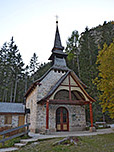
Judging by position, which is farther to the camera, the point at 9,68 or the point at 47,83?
the point at 9,68

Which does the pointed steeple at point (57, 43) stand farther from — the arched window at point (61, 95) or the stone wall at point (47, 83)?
the arched window at point (61, 95)

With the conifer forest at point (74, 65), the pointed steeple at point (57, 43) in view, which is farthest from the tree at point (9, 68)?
the pointed steeple at point (57, 43)

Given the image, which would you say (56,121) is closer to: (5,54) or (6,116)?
(6,116)

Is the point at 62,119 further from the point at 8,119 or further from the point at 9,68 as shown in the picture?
the point at 9,68

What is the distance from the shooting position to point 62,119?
12.2 m

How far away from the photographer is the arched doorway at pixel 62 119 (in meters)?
11.9

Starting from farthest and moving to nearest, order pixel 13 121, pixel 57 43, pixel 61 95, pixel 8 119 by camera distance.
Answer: pixel 57 43
pixel 13 121
pixel 8 119
pixel 61 95

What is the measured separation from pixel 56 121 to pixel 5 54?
23.2 metres

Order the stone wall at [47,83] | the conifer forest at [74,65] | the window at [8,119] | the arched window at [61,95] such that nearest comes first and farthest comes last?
the stone wall at [47,83] < the arched window at [61,95] < the window at [8,119] < the conifer forest at [74,65]

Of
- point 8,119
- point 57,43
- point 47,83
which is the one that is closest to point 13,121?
point 8,119

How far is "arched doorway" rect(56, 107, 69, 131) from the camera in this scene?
11941 millimetres

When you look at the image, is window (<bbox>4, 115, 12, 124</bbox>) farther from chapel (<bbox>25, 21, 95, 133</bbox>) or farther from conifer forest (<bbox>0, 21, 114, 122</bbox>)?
conifer forest (<bbox>0, 21, 114, 122</bbox>)

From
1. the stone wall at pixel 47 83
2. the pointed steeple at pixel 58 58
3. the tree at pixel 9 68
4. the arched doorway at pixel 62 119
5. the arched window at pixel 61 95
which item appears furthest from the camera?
the tree at pixel 9 68

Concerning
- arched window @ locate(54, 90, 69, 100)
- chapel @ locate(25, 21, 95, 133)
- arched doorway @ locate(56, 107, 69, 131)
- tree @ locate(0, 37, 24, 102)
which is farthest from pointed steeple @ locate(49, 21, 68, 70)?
tree @ locate(0, 37, 24, 102)
